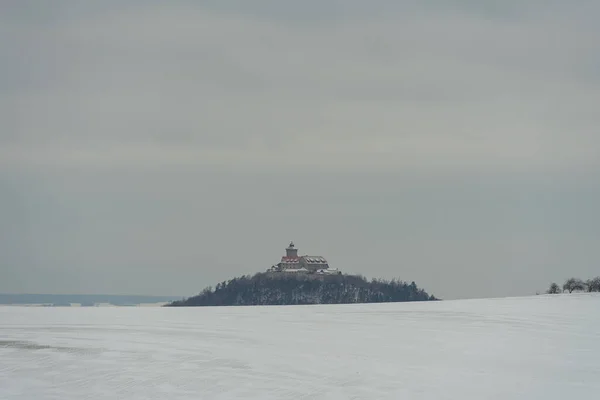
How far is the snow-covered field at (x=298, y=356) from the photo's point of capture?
66.4 ft

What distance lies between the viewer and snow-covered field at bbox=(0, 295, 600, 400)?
66.4ft

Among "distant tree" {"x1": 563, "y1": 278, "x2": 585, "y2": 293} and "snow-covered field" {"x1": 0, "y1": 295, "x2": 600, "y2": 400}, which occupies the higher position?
"distant tree" {"x1": 563, "y1": 278, "x2": 585, "y2": 293}

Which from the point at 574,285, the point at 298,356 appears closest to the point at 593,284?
the point at 574,285

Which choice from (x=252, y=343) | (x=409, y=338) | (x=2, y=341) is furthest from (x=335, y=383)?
(x=2, y=341)

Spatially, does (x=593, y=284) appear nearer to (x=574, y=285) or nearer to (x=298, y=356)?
(x=574, y=285)

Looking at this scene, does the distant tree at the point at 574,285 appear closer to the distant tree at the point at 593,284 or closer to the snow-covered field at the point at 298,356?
the distant tree at the point at 593,284

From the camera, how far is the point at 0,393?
19.5 metres

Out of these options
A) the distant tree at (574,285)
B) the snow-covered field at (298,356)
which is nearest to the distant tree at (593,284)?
the distant tree at (574,285)

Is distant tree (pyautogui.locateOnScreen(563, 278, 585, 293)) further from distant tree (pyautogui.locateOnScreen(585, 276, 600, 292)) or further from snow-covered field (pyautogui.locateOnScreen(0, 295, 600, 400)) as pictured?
snow-covered field (pyautogui.locateOnScreen(0, 295, 600, 400))

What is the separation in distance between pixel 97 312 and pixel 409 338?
605 inches

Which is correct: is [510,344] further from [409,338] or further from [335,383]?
[335,383]

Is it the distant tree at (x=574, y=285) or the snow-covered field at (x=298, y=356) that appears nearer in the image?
the snow-covered field at (x=298, y=356)

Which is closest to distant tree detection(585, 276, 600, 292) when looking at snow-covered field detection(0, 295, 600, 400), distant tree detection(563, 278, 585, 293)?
distant tree detection(563, 278, 585, 293)

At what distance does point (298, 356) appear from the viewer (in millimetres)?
24203
